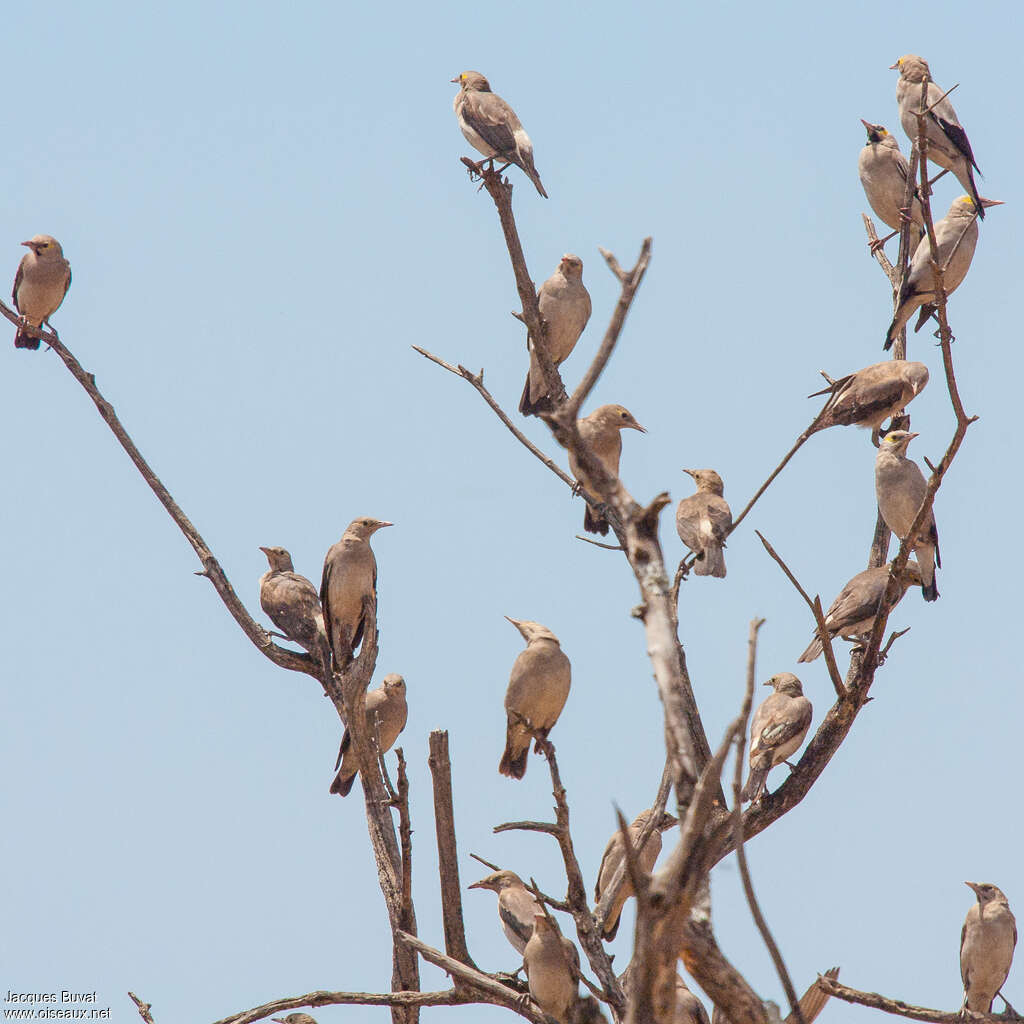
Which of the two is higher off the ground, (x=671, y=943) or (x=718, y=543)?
Result: (x=718, y=543)

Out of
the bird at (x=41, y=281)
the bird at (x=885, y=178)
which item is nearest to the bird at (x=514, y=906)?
the bird at (x=885, y=178)

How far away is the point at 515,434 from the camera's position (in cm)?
844

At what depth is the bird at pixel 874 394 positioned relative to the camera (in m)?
9.41

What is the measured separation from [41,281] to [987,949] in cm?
955

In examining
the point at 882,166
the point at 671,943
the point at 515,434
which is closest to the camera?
the point at 671,943

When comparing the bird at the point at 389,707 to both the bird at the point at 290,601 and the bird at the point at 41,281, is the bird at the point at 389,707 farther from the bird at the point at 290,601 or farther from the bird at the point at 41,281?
the bird at the point at 41,281

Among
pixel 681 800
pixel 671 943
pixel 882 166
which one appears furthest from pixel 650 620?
pixel 882 166

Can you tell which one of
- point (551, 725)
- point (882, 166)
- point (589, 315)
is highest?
point (882, 166)

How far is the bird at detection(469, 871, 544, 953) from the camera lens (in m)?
8.88

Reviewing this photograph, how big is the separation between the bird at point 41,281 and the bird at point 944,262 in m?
7.47

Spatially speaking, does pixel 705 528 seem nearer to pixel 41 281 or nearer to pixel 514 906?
pixel 514 906

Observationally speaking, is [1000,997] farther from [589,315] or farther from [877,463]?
[589,315]

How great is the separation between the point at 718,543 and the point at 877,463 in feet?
3.78

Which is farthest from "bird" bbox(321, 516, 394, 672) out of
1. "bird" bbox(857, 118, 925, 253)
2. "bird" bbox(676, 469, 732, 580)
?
"bird" bbox(857, 118, 925, 253)
